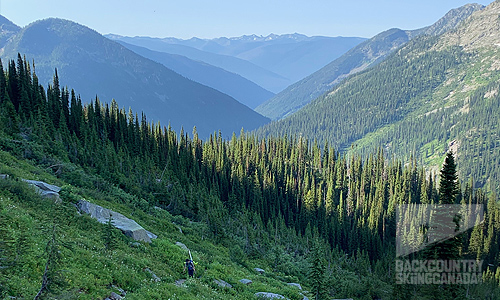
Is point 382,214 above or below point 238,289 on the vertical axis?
below

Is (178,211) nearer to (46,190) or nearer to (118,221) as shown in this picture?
(118,221)

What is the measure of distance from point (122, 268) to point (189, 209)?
43561 mm

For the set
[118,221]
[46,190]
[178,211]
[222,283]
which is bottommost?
[178,211]

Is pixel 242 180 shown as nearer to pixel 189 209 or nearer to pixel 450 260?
pixel 189 209

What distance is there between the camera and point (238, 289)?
29.6m

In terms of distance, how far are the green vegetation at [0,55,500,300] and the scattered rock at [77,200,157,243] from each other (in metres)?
1.17

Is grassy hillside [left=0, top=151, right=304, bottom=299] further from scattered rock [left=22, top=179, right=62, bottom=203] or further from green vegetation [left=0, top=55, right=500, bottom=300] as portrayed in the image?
scattered rock [left=22, top=179, right=62, bottom=203]

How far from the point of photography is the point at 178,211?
6134 centimetres

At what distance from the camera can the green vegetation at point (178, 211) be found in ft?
67.9

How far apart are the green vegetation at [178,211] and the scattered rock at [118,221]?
1173 millimetres

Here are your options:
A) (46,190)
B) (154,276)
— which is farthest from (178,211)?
(154,276)

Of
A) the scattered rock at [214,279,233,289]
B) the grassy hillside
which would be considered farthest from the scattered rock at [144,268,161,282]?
the scattered rock at [214,279,233,289]

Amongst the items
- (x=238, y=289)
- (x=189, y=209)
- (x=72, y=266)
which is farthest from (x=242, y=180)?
(x=72, y=266)

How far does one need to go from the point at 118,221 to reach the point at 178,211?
2982 centimetres
